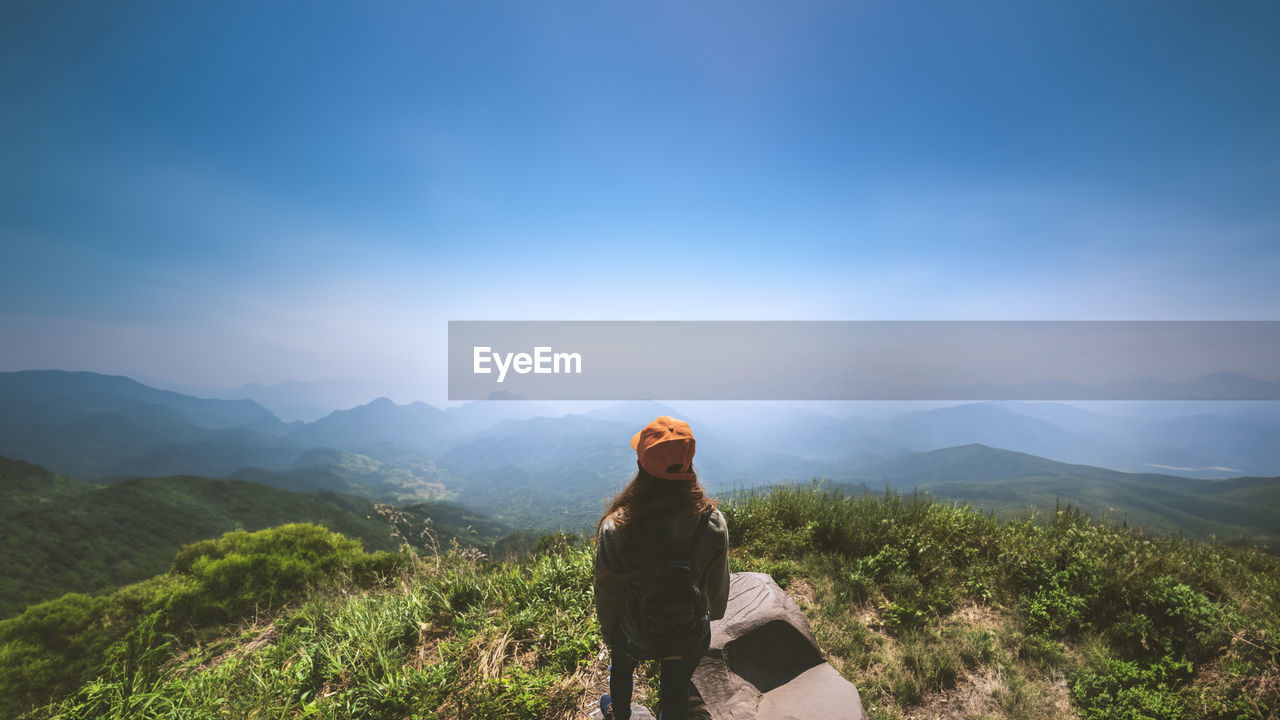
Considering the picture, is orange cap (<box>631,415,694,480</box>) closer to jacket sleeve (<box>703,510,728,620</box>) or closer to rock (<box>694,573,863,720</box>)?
jacket sleeve (<box>703,510,728,620</box>)

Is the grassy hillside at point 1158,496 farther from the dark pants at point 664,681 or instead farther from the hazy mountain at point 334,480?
the hazy mountain at point 334,480

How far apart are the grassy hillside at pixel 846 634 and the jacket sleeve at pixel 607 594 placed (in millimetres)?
1531

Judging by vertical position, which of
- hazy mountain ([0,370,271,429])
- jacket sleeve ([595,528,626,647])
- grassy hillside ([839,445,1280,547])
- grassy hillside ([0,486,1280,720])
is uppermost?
jacket sleeve ([595,528,626,647])

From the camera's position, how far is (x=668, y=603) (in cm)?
255

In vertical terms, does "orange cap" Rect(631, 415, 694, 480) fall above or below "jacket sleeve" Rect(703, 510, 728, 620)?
above

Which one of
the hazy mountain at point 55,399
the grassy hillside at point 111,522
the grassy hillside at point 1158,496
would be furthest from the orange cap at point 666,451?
the hazy mountain at point 55,399

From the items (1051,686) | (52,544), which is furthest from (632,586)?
(52,544)

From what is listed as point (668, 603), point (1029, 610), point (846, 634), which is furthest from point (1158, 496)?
point (668, 603)

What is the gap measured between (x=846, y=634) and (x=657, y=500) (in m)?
3.78

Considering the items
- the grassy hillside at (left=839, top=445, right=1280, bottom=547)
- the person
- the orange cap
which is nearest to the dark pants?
the person

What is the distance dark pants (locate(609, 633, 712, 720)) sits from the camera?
2.90 meters

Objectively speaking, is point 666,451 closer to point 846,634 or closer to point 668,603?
point 668,603

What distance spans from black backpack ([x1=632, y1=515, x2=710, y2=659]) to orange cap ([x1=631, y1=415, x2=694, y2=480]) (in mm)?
477

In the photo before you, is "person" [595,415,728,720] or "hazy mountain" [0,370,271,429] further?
"hazy mountain" [0,370,271,429]
